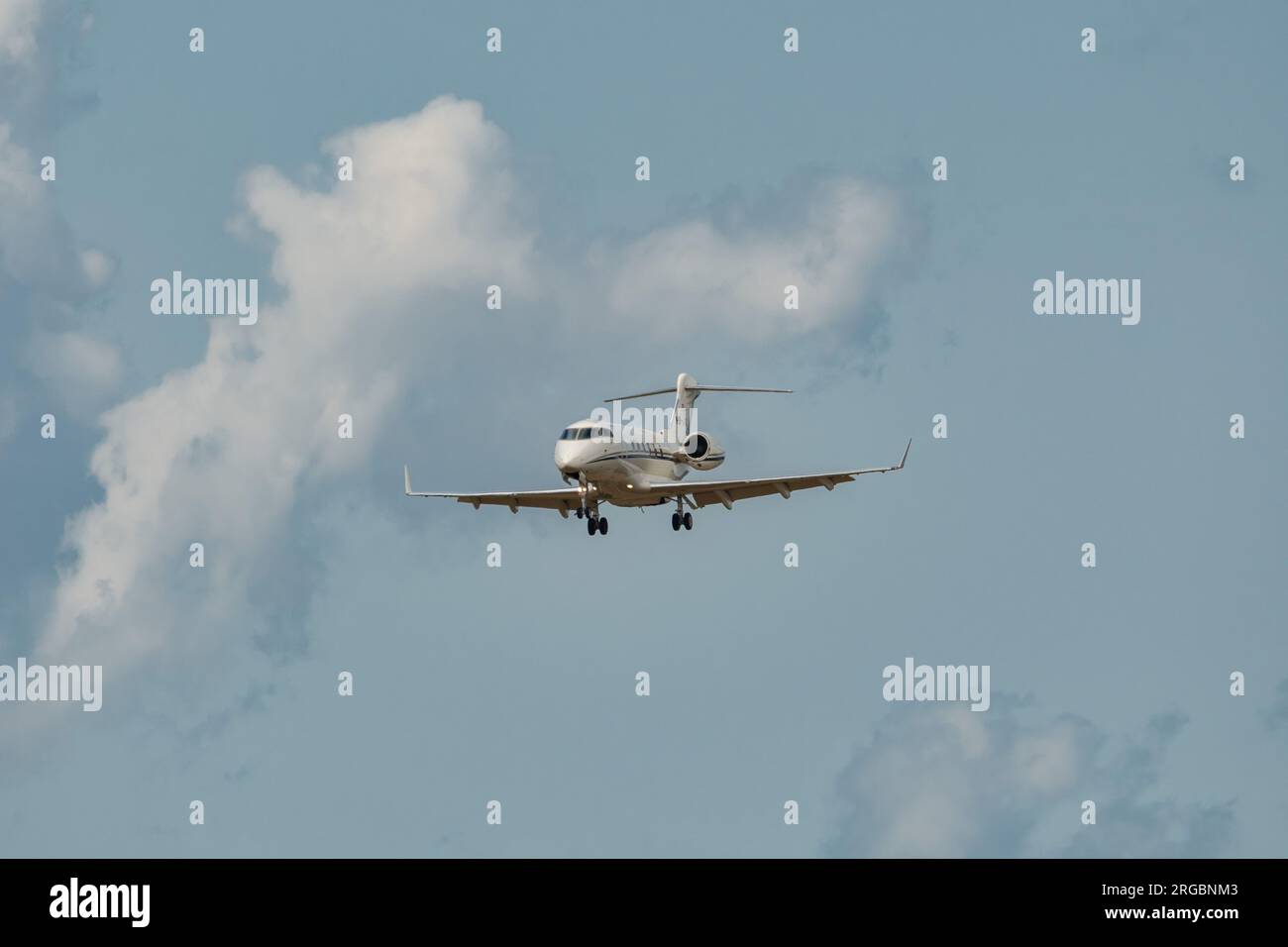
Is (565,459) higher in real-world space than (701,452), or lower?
lower

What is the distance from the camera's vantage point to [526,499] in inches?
4840

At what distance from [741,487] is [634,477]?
6.69 metres

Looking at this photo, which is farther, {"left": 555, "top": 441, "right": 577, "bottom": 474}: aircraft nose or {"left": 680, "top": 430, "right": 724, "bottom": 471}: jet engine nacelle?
{"left": 680, "top": 430, "right": 724, "bottom": 471}: jet engine nacelle

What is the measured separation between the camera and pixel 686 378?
13450 cm

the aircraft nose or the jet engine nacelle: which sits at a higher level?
the jet engine nacelle

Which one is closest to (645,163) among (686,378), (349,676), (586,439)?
(586,439)

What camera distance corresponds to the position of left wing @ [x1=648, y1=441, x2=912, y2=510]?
11912cm

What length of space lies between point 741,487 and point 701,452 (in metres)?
3.99

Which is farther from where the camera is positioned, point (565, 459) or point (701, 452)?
point (701, 452)

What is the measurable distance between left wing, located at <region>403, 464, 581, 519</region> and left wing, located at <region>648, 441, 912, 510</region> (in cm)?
468

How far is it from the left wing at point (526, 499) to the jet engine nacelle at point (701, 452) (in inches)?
226
